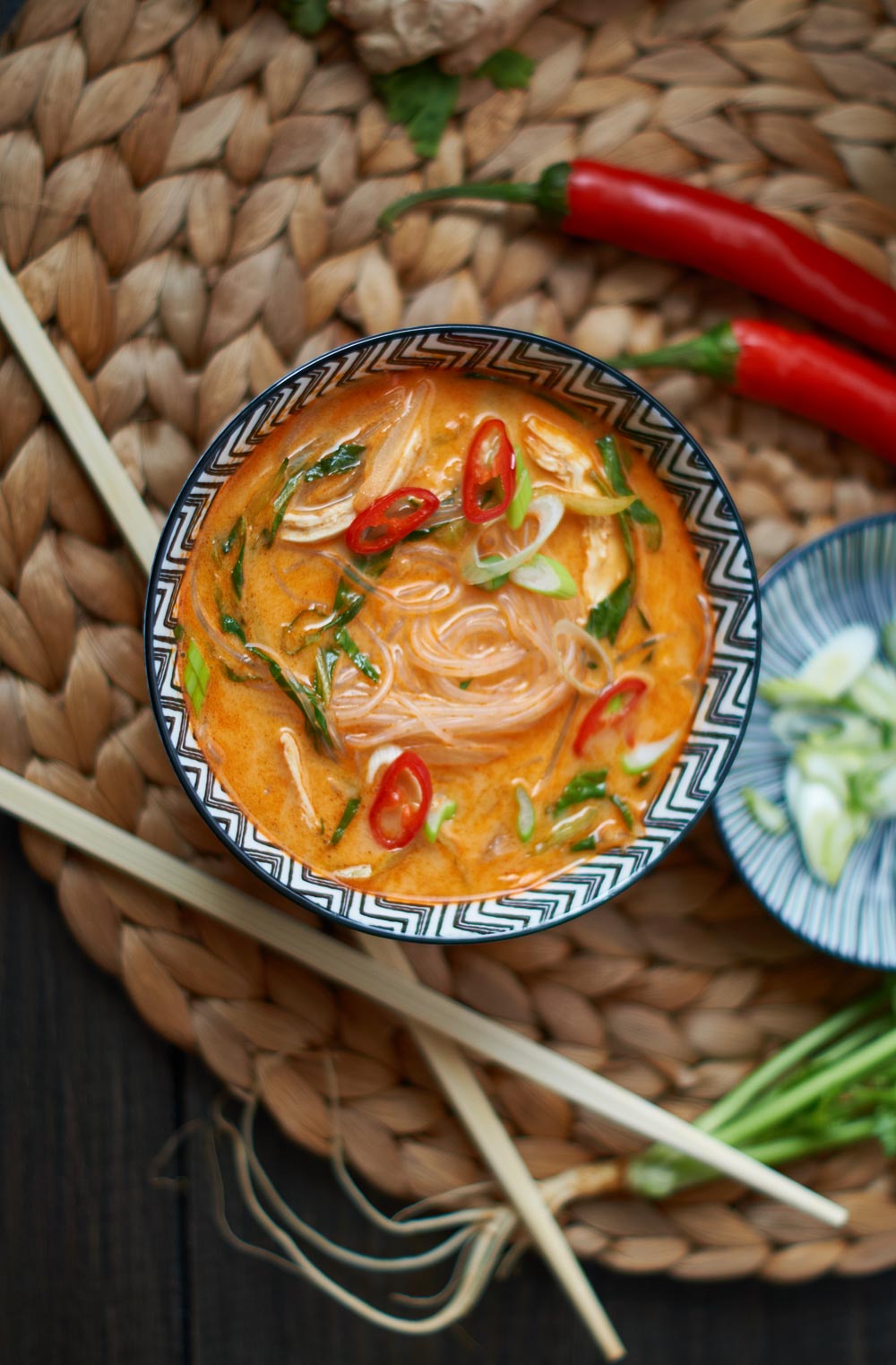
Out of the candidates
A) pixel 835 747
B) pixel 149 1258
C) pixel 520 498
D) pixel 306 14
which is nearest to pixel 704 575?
pixel 520 498

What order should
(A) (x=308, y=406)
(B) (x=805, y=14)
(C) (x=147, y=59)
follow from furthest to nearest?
1. (B) (x=805, y=14)
2. (C) (x=147, y=59)
3. (A) (x=308, y=406)

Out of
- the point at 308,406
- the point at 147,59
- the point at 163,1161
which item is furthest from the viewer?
the point at 163,1161

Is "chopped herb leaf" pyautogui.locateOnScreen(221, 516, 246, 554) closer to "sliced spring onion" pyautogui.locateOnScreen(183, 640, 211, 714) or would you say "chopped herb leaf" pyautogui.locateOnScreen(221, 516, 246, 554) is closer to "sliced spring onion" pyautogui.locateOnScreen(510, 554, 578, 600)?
"sliced spring onion" pyautogui.locateOnScreen(183, 640, 211, 714)

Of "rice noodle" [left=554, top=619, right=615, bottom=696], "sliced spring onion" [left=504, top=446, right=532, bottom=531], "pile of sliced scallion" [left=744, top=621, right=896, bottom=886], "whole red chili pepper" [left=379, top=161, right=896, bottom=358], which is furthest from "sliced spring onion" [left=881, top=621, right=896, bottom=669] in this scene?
"sliced spring onion" [left=504, top=446, right=532, bottom=531]

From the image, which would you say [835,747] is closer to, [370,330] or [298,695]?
[298,695]

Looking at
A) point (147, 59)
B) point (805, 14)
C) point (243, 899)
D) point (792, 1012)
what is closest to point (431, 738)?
point (243, 899)

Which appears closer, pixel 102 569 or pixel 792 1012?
pixel 102 569

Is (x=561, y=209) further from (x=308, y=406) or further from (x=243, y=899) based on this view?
(x=243, y=899)

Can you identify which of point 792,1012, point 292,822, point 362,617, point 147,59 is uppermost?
point 147,59
